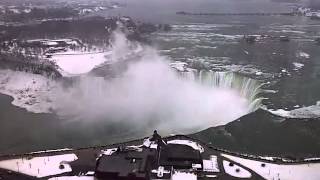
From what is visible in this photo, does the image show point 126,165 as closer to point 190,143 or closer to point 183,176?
point 183,176

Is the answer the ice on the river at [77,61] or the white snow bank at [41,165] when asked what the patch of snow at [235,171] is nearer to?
the white snow bank at [41,165]

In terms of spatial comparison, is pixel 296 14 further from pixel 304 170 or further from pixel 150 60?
pixel 304 170

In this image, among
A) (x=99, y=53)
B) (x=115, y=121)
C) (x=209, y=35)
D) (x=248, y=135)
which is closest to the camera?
(x=248, y=135)

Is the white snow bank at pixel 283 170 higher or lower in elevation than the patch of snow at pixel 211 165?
lower

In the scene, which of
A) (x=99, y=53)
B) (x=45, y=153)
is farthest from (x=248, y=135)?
A: (x=99, y=53)

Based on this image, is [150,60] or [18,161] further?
[150,60]

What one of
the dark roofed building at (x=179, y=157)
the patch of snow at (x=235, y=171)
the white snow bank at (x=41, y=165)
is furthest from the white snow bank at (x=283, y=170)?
the white snow bank at (x=41, y=165)

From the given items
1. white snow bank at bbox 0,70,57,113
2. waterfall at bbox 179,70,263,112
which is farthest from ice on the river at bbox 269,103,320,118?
white snow bank at bbox 0,70,57,113
